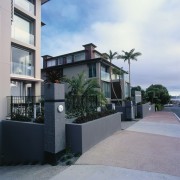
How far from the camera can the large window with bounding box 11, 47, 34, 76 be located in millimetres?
17297

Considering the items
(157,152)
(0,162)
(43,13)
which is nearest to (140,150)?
(157,152)

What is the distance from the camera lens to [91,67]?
28.8 metres

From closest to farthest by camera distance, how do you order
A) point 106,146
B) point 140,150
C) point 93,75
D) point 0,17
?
1. point 140,150
2. point 106,146
3. point 0,17
4. point 93,75

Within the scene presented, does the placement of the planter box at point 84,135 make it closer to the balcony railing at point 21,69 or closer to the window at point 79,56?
the balcony railing at point 21,69

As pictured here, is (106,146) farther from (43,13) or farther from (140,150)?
(43,13)

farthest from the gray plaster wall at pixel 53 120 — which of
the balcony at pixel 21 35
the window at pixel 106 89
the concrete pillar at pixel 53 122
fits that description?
the window at pixel 106 89

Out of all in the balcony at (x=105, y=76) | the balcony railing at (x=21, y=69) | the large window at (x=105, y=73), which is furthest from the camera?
the large window at (x=105, y=73)

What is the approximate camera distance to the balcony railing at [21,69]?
17050mm

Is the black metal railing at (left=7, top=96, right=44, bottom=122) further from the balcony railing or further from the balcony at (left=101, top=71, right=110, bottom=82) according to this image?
the balcony at (left=101, top=71, right=110, bottom=82)

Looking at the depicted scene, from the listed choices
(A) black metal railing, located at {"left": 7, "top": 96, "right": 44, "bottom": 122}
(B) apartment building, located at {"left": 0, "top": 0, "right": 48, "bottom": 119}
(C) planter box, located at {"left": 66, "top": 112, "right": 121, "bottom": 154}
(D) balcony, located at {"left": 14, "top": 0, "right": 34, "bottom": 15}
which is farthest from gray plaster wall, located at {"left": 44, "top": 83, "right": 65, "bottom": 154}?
(D) balcony, located at {"left": 14, "top": 0, "right": 34, "bottom": 15}

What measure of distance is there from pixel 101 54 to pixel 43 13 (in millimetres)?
15647

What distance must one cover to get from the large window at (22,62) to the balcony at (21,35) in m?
0.93

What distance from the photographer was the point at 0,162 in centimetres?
1002

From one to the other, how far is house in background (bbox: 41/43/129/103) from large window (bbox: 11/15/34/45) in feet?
29.1
